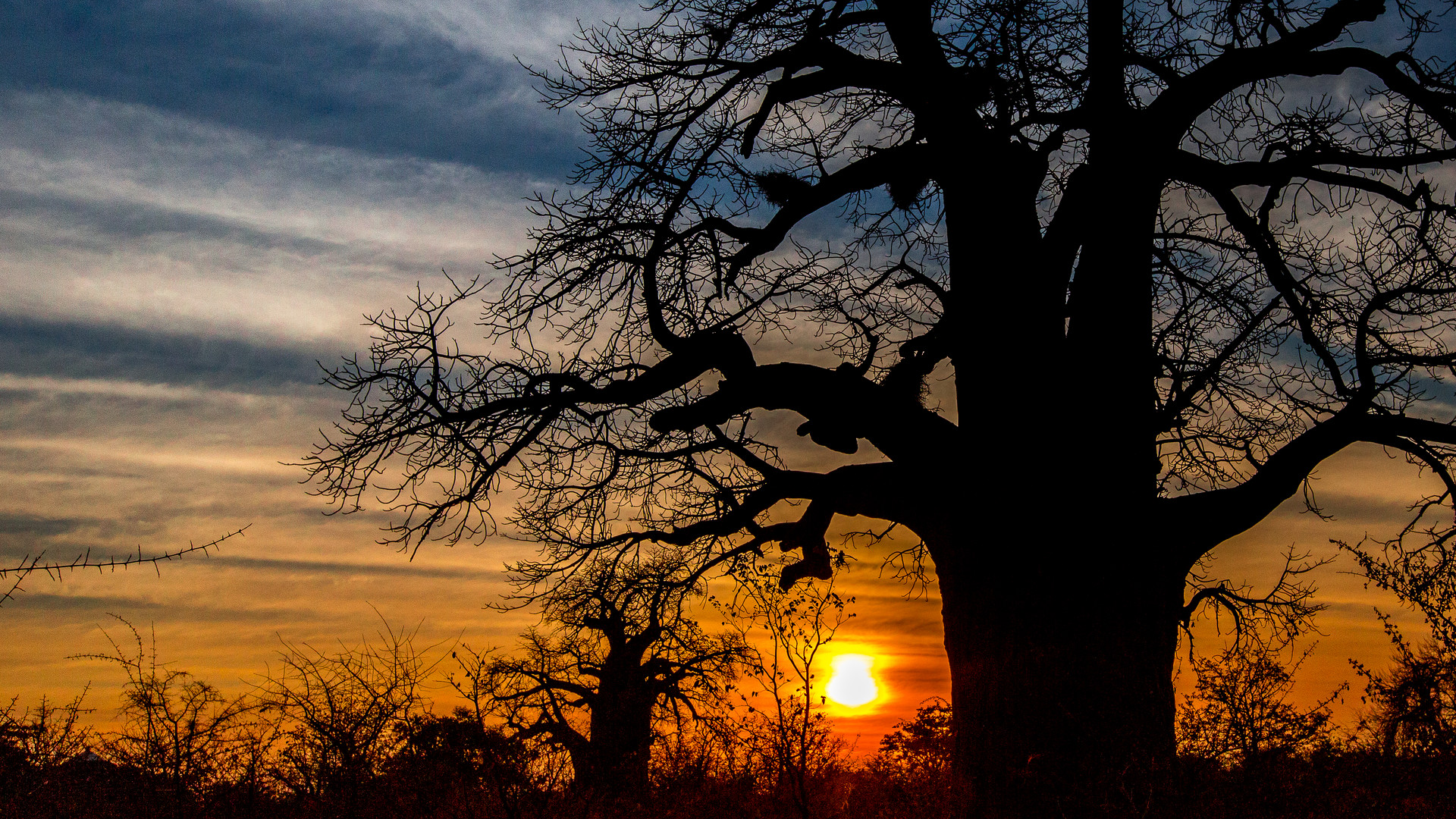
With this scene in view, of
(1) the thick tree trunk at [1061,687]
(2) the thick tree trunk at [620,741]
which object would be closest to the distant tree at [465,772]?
(2) the thick tree trunk at [620,741]

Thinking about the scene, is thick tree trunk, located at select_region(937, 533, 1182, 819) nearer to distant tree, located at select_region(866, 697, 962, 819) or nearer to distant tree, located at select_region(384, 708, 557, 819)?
distant tree, located at select_region(866, 697, 962, 819)

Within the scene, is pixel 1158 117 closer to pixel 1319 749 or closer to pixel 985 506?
pixel 985 506

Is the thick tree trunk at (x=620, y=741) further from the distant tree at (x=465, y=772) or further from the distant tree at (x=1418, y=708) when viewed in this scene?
the distant tree at (x=1418, y=708)

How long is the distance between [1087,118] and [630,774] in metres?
7.11

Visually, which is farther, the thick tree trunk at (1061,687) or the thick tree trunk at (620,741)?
the thick tree trunk at (620,741)

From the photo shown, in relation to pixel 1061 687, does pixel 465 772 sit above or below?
below

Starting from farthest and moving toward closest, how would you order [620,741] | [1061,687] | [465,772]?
[620,741], [465,772], [1061,687]

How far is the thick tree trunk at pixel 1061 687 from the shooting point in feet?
17.8

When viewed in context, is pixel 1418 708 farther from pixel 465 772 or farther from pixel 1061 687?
pixel 465 772

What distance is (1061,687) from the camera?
5.61 metres

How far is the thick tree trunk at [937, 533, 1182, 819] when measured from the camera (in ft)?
17.8

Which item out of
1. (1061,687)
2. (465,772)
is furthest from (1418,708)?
(465,772)

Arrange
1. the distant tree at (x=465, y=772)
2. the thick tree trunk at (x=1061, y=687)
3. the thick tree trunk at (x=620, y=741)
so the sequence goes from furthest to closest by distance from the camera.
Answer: the thick tree trunk at (x=620, y=741)
the distant tree at (x=465, y=772)
the thick tree trunk at (x=1061, y=687)

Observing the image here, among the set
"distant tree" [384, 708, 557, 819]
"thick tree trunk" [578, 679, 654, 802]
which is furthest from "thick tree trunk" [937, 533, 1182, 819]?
"thick tree trunk" [578, 679, 654, 802]
